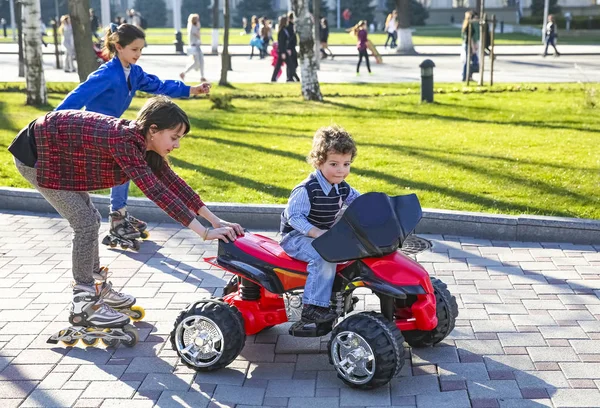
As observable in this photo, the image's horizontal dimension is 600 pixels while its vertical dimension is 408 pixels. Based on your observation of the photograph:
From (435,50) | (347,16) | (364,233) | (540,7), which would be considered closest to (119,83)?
(364,233)

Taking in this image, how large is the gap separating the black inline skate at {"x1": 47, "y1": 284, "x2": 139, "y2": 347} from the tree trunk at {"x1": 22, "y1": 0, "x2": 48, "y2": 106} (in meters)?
11.1

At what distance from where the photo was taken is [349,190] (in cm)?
498

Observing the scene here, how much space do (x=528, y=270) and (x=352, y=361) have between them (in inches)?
99.5

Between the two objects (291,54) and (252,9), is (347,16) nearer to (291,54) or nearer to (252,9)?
(252,9)

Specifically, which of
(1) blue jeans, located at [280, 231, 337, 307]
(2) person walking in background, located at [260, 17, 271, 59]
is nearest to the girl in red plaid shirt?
(1) blue jeans, located at [280, 231, 337, 307]

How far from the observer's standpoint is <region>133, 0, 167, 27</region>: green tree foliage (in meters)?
69.4

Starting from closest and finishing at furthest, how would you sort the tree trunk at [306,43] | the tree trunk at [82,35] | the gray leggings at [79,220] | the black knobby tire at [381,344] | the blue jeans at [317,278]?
the black knobby tire at [381,344] < the blue jeans at [317,278] < the gray leggings at [79,220] < the tree trunk at [82,35] < the tree trunk at [306,43]

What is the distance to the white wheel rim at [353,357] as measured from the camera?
14.5 feet

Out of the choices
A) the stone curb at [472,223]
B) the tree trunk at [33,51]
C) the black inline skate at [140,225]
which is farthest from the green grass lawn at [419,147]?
the black inline skate at [140,225]

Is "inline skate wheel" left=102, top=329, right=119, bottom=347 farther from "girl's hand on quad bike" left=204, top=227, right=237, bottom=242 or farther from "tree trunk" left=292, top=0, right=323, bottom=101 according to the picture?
"tree trunk" left=292, top=0, right=323, bottom=101

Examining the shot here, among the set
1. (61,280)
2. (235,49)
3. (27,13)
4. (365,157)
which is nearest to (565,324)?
(61,280)

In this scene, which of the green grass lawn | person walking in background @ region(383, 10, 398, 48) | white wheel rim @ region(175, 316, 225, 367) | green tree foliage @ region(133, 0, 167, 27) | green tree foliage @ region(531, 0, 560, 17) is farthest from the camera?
green tree foliage @ region(133, 0, 167, 27)

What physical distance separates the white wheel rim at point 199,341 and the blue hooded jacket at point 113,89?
2.26 metres

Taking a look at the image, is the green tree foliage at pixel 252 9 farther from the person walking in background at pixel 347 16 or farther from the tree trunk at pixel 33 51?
the tree trunk at pixel 33 51
